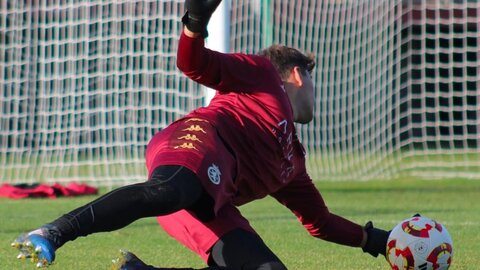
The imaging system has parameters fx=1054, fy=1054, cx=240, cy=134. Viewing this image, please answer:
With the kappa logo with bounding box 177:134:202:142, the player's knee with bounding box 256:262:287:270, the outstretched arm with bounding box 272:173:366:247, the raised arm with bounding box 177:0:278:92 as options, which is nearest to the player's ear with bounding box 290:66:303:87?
the raised arm with bounding box 177:0:278:92

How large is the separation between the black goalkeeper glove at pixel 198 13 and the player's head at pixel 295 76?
2.74 feet

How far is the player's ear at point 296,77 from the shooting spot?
5188mm

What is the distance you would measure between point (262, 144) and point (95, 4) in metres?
8.09

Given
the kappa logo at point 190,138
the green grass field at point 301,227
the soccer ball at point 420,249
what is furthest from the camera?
the green grass field at point 301,227

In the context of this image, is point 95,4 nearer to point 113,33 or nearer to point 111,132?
point 113,33

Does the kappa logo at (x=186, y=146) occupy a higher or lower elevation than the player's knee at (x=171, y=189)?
higher

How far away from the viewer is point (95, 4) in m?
12.6

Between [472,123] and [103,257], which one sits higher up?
[103,257]

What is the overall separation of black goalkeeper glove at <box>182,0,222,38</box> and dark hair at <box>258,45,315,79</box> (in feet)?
2.71

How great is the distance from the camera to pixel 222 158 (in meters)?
4.64

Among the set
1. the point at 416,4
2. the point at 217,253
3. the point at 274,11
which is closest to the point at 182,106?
the point at 274,11

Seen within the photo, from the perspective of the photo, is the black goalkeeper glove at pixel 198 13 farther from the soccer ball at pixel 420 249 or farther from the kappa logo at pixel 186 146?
the soccer ball at pixel 420 249

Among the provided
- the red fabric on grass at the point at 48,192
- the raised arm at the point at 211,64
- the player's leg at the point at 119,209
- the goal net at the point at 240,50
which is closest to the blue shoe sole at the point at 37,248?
the player's leg at the point at 119,209

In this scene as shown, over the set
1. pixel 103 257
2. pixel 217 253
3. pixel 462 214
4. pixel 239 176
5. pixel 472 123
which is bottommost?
pixel 472 123
